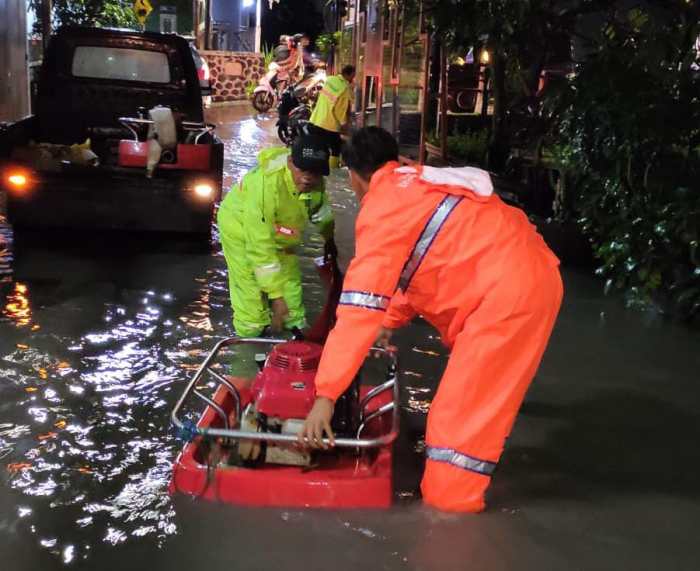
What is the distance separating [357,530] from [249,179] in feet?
7.03

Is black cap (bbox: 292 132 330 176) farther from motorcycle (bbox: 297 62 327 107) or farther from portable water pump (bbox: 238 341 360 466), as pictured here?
motorcycle (bbox: 297 62 327 107)

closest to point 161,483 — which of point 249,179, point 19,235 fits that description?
point 249,179

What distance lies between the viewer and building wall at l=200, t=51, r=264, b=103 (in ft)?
80.8

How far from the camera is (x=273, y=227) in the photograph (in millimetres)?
4672

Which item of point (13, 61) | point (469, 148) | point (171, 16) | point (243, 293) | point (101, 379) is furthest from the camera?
point (171, 16)

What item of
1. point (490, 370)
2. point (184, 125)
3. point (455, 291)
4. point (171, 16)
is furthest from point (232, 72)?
point (490, 370)

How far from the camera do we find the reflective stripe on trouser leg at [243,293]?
4.93 meters

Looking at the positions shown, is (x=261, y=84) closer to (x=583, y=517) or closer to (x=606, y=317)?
(x=606, y=317)

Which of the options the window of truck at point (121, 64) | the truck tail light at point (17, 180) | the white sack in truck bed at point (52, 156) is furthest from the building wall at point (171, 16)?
the truck tail light at point (17, 180)

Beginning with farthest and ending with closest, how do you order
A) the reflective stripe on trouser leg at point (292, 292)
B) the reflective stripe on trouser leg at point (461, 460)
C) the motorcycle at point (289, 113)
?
the motorcycle at point (289, 113), the reflective stripe on trouser leg at point (292, 292), the reflective stripe on trouser leg at point (461, 460)

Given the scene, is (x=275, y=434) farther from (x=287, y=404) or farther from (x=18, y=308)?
(x=18, y=308)

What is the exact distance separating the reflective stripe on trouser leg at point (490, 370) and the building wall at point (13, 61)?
12.0 m

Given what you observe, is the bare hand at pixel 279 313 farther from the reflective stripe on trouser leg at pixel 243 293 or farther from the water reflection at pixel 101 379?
the water reflection at pixel 101 379

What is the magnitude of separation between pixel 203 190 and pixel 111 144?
141 cm
